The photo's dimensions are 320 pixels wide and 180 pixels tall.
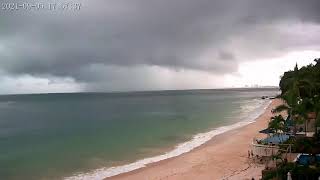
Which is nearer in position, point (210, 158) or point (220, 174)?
point (220, 174)

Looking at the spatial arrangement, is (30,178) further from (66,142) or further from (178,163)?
(66,142)

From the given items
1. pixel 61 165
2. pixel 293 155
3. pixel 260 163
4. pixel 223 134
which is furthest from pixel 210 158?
pixel 223 134

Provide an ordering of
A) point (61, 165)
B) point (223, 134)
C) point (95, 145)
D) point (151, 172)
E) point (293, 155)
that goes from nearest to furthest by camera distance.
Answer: point (293, 155)
point (151, 172)
point (61, 165)
point (95, 145)
point (223, 134)

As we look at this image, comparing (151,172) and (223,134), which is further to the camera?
(223,134)

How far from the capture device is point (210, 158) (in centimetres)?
2691

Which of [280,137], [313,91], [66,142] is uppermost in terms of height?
[313,91]

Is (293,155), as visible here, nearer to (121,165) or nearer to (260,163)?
(260,163)

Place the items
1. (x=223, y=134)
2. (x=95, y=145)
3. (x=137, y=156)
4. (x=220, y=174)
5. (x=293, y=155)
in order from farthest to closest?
(x=223, y=134) < (x=95, y=145) < (x=137, y=156) < (x=220, y=174) < (x=293, y=155)

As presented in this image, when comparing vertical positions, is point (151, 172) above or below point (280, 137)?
below

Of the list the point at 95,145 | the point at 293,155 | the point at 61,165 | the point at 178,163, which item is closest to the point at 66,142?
the point at 95,145

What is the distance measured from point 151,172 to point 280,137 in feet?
26.7

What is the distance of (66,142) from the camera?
1644 inches

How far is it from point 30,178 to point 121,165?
20.3 ft

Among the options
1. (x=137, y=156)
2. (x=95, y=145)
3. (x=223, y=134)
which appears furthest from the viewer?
(x=223, y=134)
